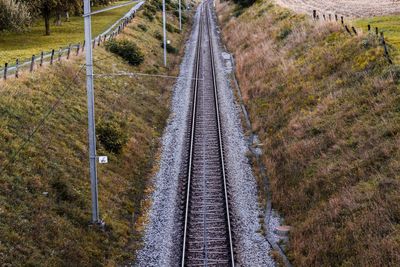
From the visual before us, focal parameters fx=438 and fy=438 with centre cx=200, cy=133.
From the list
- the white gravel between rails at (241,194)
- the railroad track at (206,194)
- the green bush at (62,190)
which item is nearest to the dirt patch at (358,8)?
the white gravel between rails at (241,194)

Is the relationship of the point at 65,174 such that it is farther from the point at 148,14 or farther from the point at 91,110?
the point at 148,14

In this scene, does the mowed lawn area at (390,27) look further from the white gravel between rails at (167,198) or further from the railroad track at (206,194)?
the white gravel between rails at (167,198)

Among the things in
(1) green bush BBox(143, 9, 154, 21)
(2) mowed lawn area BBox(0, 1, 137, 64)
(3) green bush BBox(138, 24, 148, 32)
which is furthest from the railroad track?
(1) green bush BBox(143, 9, 154, 21)

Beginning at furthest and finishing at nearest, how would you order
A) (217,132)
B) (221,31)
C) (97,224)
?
(221,31), (217,132), (97,224)

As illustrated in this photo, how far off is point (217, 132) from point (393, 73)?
11.1 m

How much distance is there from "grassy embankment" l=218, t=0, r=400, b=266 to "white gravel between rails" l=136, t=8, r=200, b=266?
474 cm

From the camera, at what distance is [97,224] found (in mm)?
17234

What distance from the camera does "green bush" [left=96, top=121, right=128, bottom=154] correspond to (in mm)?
23391

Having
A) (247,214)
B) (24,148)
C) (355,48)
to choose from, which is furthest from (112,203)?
(355,48)

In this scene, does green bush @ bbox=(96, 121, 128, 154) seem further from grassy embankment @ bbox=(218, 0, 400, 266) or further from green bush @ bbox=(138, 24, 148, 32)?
green bush @ bbox=(138, 24, 148, 32)

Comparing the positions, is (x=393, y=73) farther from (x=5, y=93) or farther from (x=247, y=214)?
(x=5, y=93)

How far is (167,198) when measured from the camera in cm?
2077

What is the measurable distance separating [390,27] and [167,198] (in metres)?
Answer: 26.3

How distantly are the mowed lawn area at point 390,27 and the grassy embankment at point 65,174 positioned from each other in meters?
15.6
